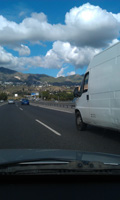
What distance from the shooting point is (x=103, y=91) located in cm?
712

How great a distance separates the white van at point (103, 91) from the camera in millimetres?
6414

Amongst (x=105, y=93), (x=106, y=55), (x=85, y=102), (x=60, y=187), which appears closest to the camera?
(x=60, y=187)

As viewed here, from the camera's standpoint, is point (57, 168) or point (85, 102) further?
point (85, 102)

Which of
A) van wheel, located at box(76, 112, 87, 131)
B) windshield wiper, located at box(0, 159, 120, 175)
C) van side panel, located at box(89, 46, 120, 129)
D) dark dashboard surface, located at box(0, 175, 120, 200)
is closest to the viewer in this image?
dark dashboard surface, located at box(0, 175, 120, 200)

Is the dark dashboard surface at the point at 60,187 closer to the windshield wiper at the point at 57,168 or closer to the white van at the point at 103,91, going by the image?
the windshield wiper at the point at 57,168

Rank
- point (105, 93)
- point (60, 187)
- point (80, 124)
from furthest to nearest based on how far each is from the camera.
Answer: point (80, 124), point (105, 93), point (60, 187)

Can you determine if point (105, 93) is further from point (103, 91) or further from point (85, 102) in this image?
point (85, 102)

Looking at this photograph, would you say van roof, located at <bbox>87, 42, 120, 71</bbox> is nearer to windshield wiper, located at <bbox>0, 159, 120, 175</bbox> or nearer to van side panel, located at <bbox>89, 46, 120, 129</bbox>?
van side panel, located at <bbox>89, 46, 120, 129</bbox>

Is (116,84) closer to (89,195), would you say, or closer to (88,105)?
(88,105)

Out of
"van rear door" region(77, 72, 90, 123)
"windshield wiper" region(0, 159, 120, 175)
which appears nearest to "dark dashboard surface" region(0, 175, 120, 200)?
"windshield wiper" region(0, 159, 120, 175)

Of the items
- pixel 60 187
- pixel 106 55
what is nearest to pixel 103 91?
pixel 106 55

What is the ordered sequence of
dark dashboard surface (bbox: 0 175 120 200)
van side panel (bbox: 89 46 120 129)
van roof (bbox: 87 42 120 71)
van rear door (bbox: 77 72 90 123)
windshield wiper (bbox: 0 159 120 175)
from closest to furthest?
dark dashboard surface (bbox: 0 175 120 200), windshield wiper (bbox: 0 159 120 175), van side panel (bbox: 89 46 120 129), van roof (bbox: 87 42 120 71), van rear door (bbox: 77 72 90 123)

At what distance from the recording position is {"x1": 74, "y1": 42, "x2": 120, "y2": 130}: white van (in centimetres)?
641

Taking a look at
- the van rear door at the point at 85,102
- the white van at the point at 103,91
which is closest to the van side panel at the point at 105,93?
the white van at the point at 103,91
